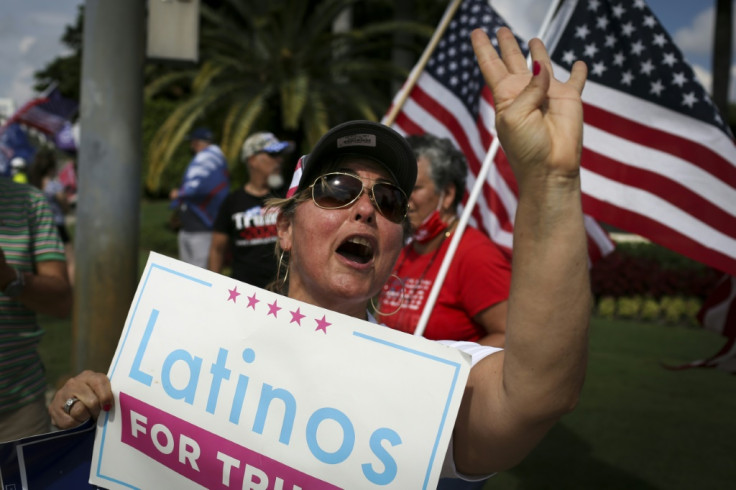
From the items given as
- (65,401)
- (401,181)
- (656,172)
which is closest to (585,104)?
(656,172)

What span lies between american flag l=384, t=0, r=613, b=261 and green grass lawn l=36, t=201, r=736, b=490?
1.86 meters

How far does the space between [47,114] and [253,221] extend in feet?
21.0

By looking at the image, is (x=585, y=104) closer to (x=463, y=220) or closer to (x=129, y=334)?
(x=463, y=220)

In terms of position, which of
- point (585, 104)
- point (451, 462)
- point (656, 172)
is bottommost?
point (451, 462)

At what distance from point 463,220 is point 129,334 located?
1.97 m

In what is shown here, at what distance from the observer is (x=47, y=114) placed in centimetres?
1008

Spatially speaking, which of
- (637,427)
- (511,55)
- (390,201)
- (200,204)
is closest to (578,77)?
(511,55)

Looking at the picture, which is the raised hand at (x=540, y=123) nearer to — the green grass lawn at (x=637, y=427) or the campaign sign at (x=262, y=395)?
the campaign sign at (x=262, y=395)

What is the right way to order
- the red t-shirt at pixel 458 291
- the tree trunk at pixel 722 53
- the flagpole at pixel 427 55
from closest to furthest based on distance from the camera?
the red t-shirt at pixel 458 291 → the flagpole at pixel 427 55 → the tree trunk at pixel 722 53

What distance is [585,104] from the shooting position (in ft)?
13.1

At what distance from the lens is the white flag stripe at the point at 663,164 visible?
3.69m

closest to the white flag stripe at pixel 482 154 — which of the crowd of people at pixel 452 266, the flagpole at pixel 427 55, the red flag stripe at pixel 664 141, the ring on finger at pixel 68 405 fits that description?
the flagpole at pixel 427 55

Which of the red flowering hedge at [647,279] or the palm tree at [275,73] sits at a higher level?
the palm tree at [275,73]

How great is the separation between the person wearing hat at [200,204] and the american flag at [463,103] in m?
3.48
